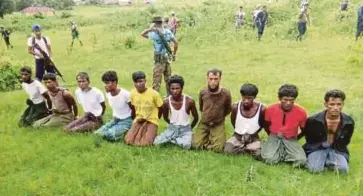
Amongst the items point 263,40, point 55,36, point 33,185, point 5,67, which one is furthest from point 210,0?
point 33,185

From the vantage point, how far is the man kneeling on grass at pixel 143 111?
6.71 metres

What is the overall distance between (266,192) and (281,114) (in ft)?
4.06

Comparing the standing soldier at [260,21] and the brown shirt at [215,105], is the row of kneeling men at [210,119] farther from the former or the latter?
the standing soldier at [260,21]

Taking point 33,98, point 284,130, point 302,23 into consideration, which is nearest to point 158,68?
point 33,98

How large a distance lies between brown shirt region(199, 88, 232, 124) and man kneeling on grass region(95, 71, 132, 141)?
1263 millimetres

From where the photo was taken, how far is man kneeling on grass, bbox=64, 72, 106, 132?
7.30m

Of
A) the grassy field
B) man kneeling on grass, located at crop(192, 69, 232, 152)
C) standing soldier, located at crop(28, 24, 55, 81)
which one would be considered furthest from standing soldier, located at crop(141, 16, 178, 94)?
man kneeling on grass, located at crop(192, 69, 232, 152)

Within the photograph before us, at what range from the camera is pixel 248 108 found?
243 inches

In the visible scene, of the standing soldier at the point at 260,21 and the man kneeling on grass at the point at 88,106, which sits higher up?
the standing soldier at the point at 260,21

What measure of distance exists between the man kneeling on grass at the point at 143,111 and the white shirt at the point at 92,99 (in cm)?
74

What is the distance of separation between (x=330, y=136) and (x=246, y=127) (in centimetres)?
108

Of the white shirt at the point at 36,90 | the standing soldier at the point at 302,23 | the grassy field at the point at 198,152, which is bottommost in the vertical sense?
the grassy field at the point at 198,152

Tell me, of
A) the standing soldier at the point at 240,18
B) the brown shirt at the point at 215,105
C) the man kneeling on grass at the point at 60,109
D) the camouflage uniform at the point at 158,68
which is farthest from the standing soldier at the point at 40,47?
the standing soldier at the point at 240,18

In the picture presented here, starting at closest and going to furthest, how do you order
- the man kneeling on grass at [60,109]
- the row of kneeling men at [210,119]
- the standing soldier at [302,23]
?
1. the row of kneeling men at [210,119]
2. the man kneeling on grass at [60,109]
3. the standing soldier at [302,23]
